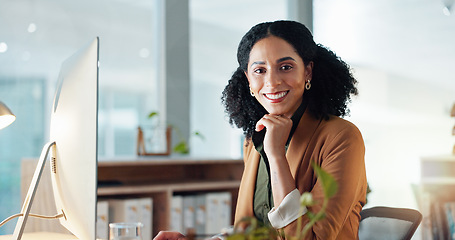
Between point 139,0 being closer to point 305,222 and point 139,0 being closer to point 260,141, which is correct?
point 260,141

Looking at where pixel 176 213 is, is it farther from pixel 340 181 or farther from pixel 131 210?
pixel 340 181

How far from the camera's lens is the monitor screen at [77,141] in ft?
3.96

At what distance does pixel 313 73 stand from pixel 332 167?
392mm

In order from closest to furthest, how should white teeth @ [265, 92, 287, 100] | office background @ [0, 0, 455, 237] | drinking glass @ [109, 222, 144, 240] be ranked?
1. drinking glass @ [109, 222, 144, 240]
2. white teeth @ [265, 92, 287, 100]
3. office background @ [0, 0, 455, 237]

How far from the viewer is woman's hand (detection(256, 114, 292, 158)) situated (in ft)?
5.38

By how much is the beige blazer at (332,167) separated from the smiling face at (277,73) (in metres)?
0.09

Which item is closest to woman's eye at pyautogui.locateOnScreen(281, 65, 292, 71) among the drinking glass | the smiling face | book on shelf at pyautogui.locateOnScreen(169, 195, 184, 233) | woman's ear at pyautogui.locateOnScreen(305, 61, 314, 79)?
the smiling face

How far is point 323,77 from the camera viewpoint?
71.8 inches

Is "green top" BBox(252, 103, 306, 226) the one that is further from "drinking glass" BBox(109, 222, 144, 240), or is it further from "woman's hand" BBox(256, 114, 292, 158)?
"drinking glass" BBox(109, 222, 144, 240)

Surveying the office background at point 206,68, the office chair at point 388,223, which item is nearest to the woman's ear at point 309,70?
the office chair at point 388,223

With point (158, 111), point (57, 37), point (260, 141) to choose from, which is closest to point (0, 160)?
point (57, 37)

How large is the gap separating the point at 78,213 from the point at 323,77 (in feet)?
3.02

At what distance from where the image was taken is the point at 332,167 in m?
1.58

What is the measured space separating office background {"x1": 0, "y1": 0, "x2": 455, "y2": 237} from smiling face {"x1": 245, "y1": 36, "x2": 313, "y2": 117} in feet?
6.86
